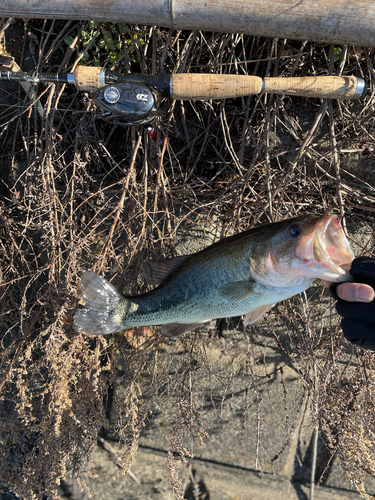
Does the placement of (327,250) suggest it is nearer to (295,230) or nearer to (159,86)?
(295,230)

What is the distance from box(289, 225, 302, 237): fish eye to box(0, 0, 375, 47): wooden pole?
1.12m

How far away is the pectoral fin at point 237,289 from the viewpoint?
5.45 ft

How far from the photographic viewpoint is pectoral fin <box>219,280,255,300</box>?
65.4 inches

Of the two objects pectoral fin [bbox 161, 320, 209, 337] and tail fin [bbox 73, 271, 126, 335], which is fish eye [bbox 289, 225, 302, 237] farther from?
tail fin [bbox 73, 271, 126, 335]

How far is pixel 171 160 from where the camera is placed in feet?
8.86

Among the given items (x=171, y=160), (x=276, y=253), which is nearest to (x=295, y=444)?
(x=276, y=253)

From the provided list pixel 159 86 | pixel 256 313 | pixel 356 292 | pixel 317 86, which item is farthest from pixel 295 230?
pixel 159 86

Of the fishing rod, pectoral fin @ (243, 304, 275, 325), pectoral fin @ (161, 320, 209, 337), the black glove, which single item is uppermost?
the fishing rod

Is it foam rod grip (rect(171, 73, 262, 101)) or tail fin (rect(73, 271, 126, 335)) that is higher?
foam rod grip (rect(171, 73, 262, 101))

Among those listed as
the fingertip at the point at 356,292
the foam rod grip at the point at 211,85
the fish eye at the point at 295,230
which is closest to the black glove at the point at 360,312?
the fingertip at the point at 356,292

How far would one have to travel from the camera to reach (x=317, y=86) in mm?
2004

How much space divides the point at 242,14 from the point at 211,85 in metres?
0.38

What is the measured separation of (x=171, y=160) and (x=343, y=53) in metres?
1.39

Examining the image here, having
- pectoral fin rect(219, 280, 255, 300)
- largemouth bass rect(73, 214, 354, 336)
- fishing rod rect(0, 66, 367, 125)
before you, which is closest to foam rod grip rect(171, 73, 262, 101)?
fishing rod rect(0, 66, 367, 125)
